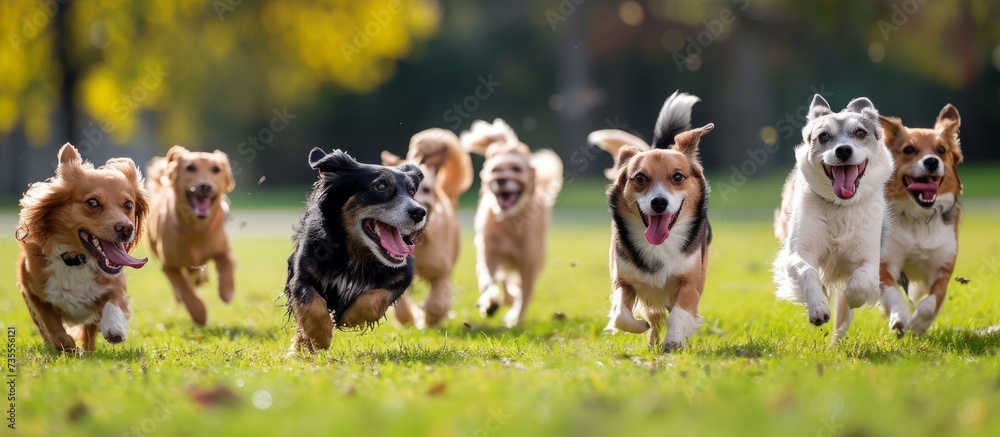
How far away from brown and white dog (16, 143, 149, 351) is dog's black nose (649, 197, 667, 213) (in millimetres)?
2986

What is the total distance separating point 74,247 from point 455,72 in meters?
32.0

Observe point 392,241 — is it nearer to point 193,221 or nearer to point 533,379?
point 533,379

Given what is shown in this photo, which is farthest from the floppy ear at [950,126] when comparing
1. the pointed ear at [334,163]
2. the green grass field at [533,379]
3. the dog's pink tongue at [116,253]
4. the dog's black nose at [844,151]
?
the dog's pink tongue at [116,253]

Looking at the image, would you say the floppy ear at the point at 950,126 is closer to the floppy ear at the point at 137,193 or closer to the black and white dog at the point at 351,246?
the black and white dog at the point at 351,246

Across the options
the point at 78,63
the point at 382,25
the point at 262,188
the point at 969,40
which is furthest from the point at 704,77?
the point at 78,63

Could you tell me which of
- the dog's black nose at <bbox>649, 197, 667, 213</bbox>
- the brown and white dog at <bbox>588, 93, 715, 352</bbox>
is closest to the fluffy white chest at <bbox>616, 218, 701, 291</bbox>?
the brown and white dog at <bbox>588, 93, 715, 352</bbox>

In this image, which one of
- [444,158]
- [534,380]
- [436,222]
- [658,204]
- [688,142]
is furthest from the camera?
[444,158]

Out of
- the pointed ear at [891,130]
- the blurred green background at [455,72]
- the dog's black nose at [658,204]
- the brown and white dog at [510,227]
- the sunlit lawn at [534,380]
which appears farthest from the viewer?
the blurred green background at [455,72]

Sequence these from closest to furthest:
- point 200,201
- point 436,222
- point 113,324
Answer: point 113,324
point 200,201
point 436,222

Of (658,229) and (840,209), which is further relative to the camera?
(840,209)

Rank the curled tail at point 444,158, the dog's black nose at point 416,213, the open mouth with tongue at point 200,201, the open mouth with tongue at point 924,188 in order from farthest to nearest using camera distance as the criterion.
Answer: the curled tail at point 444,158
the open mouth with tongue at point 200,201
the open mouth with tongue at point 924,188
the dog's black nose at point 416,213

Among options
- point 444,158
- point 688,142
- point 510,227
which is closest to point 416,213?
point 688,142

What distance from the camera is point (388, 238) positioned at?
6.51m

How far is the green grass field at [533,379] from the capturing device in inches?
145
